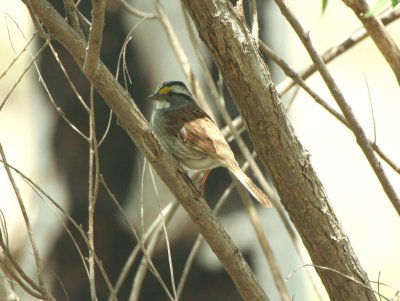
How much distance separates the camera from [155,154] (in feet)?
11.7

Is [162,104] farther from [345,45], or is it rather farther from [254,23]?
[254,23]

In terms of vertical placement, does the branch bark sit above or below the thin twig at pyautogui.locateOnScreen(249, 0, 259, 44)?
below

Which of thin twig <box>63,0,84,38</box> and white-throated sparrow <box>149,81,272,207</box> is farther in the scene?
white-throated sparrow <box>149,81,272,207</box>

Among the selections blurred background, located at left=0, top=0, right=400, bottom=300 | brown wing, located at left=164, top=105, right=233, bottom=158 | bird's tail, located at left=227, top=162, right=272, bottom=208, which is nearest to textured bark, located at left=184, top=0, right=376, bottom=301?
bird's tail, located at left=227, top=162, right=272, bottom=208

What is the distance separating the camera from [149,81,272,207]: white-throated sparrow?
17.9 feet

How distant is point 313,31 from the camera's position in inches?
591

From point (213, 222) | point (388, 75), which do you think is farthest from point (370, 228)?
point (213, 222)

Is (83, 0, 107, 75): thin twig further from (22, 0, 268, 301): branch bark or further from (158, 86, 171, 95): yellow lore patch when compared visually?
(158, 86, 171, 95): yellow lore patch

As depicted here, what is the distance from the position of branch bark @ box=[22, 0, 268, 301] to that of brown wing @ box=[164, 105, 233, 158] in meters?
1.88

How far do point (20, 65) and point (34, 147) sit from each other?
676 centimetres

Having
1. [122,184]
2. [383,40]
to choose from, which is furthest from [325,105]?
[122,184]

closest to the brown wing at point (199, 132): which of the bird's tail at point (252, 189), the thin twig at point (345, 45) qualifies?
the bird's tail at point (252, 189)

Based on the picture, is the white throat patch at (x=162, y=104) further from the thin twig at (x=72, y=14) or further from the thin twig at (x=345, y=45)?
the thin twig at (x=72, y=14)

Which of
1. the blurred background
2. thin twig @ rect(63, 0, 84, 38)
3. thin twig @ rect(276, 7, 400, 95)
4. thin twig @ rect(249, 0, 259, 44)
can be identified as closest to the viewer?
thin twig @ rect(63, 0, 84, 38)
